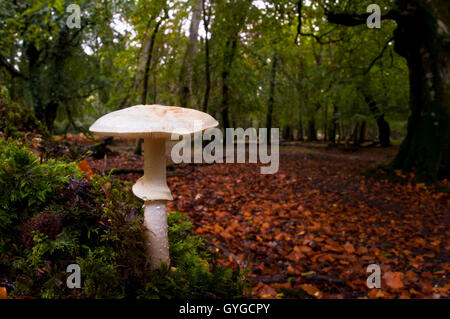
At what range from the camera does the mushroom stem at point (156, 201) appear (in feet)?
3.96

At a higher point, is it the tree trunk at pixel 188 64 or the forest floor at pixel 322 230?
the tree trunk at pixel 188 64

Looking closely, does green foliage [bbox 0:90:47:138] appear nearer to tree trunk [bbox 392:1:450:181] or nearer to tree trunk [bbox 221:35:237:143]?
tree trunk [bbox 392:1:450:181]

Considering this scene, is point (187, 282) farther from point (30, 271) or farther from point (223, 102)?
point (223, 102)

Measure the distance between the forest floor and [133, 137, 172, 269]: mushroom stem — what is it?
466 millimetres

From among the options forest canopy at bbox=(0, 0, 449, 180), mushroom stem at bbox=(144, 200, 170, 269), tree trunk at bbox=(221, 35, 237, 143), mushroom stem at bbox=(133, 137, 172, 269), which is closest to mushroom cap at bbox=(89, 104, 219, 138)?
mushroom stem at bbox=(133, 137, 172, 269)

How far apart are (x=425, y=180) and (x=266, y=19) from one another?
709 centimetres

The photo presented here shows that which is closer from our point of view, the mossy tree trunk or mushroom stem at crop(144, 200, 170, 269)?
mushroom stem at crop(144, 200, 170, 269)

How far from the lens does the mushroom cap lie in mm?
955

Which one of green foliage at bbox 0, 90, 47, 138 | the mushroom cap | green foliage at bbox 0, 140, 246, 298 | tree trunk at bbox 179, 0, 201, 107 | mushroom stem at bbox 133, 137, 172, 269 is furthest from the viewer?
tree trunk at bbox 179, 0, 201, 107

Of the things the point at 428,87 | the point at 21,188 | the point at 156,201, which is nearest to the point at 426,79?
the point at 428,87

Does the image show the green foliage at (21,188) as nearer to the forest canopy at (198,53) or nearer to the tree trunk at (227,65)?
the forest canopy at (198,53)

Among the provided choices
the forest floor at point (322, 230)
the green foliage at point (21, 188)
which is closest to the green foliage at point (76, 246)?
the green foliage at point (21, 188)

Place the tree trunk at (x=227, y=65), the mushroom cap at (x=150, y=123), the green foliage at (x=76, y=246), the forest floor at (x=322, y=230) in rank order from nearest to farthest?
the mushroom cap at (x=150, y=123) < the green foliage at (x=76, y=246) < the forest floor at (x=322, y=230) < the tree trunk at (x=227, y=65)

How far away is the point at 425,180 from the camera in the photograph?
7352mm
